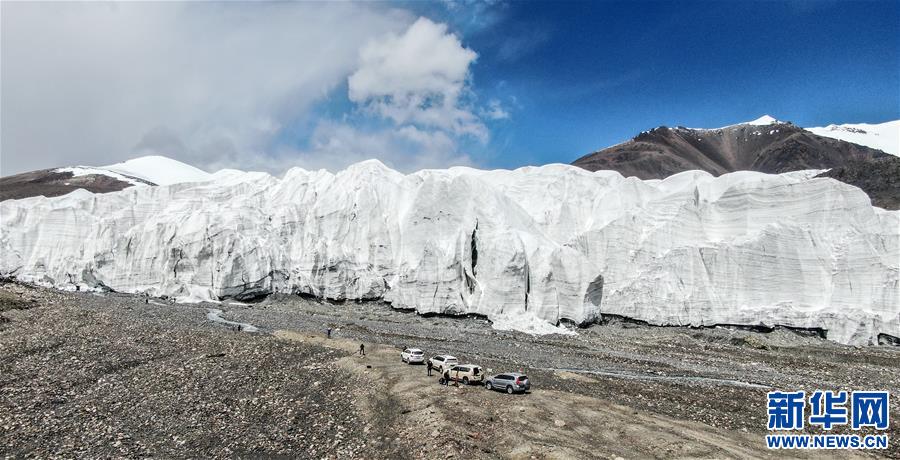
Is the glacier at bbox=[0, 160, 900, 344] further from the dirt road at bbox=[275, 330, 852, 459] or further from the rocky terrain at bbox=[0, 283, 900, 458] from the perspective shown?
the dirt road at bbox=[275, 330, 852, 459]

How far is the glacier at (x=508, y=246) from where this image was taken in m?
50.0

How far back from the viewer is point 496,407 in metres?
20.1

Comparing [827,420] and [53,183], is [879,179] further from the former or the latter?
[53,183]

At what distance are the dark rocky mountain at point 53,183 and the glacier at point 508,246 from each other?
80551 mm

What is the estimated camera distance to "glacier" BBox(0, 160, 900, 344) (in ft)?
164

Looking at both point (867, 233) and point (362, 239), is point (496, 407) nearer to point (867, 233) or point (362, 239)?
point (362, 239)

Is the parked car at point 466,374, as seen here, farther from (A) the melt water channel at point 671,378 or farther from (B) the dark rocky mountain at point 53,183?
(B) the dark rocky mountain at point 53,183

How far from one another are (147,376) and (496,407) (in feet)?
53.9

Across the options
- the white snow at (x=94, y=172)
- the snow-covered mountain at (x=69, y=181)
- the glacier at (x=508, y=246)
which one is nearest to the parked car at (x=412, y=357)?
Result: the glacier at (x=508, y=246)

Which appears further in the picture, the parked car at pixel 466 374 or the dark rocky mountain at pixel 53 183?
the dark rocky mountain at pixel 53 183

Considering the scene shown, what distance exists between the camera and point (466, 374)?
77.6ft

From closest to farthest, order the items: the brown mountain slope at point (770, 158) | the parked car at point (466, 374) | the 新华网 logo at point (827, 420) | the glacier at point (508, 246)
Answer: the 新华网 logo at point (827, 420)
the parked car at point (466, 374)
the glacier at point (508, 246)
the brown mountain slope at point (770, 158)

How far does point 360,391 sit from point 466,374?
4650mm

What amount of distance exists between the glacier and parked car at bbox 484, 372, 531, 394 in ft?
85.2
